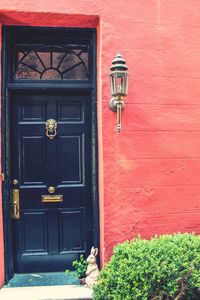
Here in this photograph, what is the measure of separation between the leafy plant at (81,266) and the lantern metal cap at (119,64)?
7.78 feet

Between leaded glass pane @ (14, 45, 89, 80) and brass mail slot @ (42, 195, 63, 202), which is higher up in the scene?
leaded glass pane @ (14, 45, 89, 80)

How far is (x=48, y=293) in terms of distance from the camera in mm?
3883

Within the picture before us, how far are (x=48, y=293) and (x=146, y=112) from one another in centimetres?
241

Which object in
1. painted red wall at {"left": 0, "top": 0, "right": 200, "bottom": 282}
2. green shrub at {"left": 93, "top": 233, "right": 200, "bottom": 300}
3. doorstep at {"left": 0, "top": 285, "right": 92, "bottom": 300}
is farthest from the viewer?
painted red wall at {"left": 0, "top": 0, "right": 200, "bottom": 282}

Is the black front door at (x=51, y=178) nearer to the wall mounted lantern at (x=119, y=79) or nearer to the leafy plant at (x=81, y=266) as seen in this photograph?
the leafy plant at (x=81, y=266)

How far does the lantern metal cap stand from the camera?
386 cm

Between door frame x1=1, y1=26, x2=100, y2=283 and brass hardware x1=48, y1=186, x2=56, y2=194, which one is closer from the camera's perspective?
door frame x1=1, y1=26, x2=100, y2=283

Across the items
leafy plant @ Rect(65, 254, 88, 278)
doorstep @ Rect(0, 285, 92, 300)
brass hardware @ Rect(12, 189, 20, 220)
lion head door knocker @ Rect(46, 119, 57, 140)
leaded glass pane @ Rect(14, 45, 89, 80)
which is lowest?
doorstep @ Rect(0, 285, 92, 300)

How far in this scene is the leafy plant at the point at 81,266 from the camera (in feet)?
14.0

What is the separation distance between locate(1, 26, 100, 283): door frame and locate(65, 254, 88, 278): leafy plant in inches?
10.4

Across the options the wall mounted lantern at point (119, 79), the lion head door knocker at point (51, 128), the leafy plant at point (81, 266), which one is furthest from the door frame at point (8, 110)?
the wall mounted lantern at point (119, 79)

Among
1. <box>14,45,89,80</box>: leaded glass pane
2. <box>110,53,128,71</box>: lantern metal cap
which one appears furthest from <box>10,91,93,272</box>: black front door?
<box>110,53,128,71</box>: lantern metal cap

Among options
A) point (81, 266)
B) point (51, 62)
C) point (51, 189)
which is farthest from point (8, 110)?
point (81, 266)

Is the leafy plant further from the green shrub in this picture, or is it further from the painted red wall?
the green shrub
